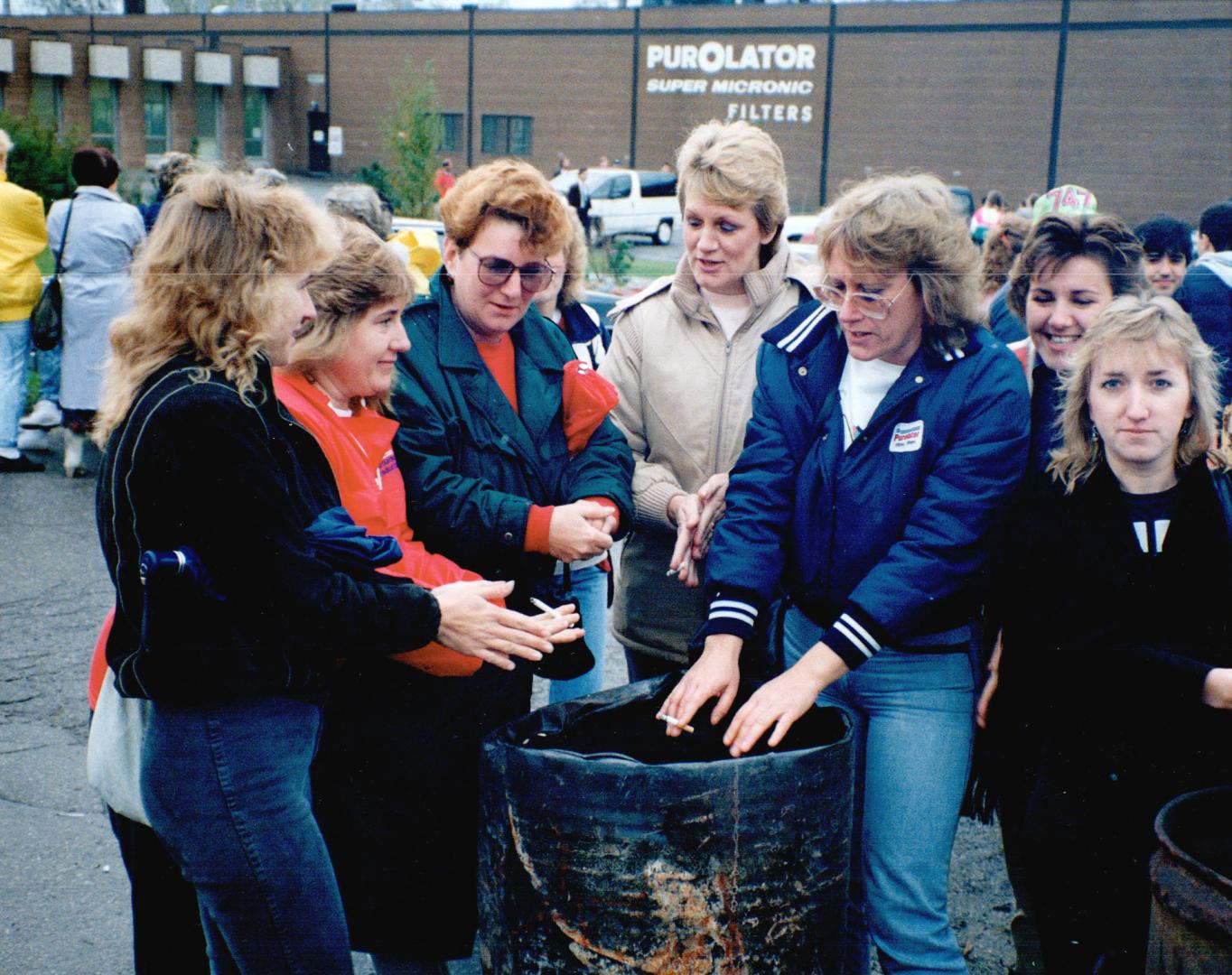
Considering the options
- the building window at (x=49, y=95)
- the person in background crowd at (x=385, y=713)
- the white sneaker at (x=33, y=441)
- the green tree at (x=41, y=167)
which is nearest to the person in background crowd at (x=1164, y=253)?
the person in background crowd at (x=385, y=713)

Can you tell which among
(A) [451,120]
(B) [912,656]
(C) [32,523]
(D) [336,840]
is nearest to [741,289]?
(B) [912,656]

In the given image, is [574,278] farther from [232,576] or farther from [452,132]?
[452,132]

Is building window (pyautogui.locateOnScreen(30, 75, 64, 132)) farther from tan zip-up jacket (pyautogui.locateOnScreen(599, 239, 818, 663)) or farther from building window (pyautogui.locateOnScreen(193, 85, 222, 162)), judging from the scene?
tan zip-up jacket (pyautogui.locateOnScreen(599, 239, 818, 663))

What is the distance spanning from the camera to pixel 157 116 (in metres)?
40.5

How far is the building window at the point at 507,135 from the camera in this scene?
1679 inches

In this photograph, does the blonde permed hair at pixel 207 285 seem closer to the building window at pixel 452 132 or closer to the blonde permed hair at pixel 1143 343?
the blonde permed hair at pixel 1143 343

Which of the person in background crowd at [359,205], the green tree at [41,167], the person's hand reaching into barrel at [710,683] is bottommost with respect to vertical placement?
the person's hand reaching into barrel at [710,683]

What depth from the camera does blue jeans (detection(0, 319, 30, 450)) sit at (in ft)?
23.8

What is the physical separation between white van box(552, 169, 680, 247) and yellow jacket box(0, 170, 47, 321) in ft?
72.3

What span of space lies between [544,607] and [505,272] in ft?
2.37

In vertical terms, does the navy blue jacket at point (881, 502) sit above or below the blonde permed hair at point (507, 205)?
below

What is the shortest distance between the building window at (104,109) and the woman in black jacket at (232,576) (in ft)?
135

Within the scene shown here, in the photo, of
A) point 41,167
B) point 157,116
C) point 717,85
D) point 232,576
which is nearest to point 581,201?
point 41,167

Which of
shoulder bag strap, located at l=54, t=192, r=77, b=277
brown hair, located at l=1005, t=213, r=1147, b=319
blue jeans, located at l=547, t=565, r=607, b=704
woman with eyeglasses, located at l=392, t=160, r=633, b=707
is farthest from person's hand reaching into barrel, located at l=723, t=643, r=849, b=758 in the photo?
shoulder bag strap, located at l=54, t=192, r=77, b=277
